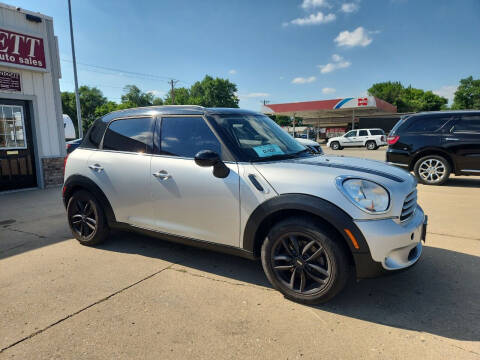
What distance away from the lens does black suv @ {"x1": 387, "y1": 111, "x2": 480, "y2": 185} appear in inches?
290

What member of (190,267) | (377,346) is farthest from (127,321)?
(377,346)

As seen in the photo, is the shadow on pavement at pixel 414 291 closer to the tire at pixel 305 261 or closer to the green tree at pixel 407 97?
the tire at pixel 305 261

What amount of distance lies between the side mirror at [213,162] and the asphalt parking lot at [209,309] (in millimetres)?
1080

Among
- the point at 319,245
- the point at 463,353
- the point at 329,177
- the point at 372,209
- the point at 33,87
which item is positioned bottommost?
the point at 463,353

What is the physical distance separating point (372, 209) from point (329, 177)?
1.32 ft

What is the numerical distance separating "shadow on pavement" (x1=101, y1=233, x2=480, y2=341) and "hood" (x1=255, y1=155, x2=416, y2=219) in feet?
2.79

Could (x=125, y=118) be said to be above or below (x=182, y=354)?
above

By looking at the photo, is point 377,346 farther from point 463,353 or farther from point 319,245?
point 319,245

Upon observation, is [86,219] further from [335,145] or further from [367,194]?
[335,145]

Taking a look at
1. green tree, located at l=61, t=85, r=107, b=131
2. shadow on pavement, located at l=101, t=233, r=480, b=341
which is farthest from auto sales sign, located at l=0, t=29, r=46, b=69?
green tree, located at l=61, t=85, r=107, b=131

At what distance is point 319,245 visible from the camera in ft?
8.43

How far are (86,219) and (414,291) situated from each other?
376cm

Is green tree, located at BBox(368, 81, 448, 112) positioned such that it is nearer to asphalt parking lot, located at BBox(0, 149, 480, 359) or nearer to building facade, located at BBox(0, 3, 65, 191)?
building facade, located at BBox(0, 3, 65, 191)

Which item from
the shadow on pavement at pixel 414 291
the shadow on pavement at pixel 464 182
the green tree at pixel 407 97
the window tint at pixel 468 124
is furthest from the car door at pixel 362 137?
the green tree at pixel 407 97
